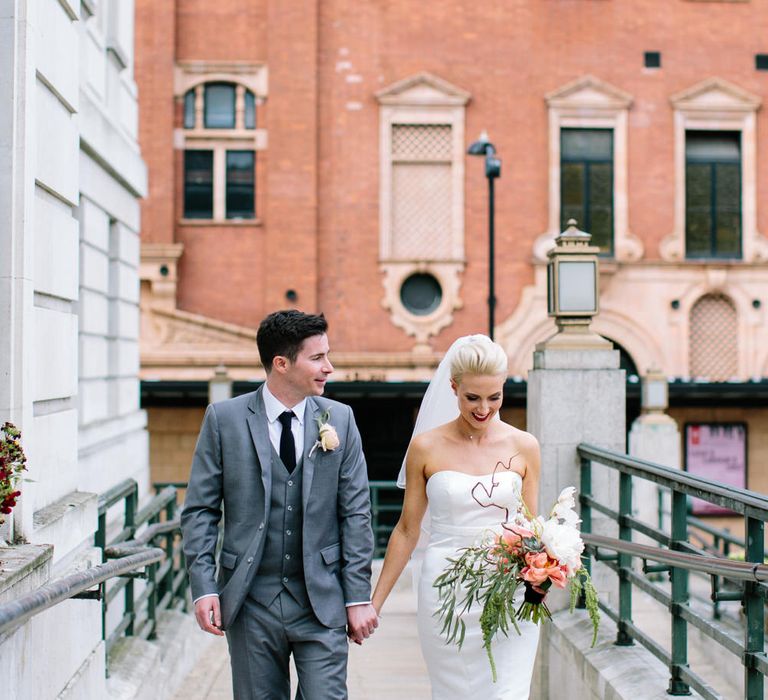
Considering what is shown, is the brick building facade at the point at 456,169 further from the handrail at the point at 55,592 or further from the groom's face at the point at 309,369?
the groom's face at the point at 309,369

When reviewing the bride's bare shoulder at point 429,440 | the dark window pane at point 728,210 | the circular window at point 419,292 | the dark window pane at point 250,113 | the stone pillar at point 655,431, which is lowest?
the stone pillar at point 655,431

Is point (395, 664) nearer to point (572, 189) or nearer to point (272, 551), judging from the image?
point (272, 551)

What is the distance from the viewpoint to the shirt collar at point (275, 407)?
13.1ft

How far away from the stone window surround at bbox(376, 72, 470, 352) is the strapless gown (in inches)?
772

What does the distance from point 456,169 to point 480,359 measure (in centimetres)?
2063

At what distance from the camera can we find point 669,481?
4961mm

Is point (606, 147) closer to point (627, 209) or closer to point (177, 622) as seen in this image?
point (627, 209)

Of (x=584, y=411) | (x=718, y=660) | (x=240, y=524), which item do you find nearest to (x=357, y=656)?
(x=584, y=411)

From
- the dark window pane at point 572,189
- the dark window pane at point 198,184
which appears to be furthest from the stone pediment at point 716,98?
the dark window pane at point 198,184

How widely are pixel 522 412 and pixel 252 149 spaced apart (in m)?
8.71

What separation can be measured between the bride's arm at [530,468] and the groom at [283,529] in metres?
0.81

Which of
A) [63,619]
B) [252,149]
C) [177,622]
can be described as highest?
[252,149]

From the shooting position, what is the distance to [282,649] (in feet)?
12.8

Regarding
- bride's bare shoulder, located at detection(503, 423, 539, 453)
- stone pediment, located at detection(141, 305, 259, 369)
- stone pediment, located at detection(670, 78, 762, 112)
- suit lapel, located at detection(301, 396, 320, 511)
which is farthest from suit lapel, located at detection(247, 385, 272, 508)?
stone pediment, located at detection(670, 78, 762, 112)
